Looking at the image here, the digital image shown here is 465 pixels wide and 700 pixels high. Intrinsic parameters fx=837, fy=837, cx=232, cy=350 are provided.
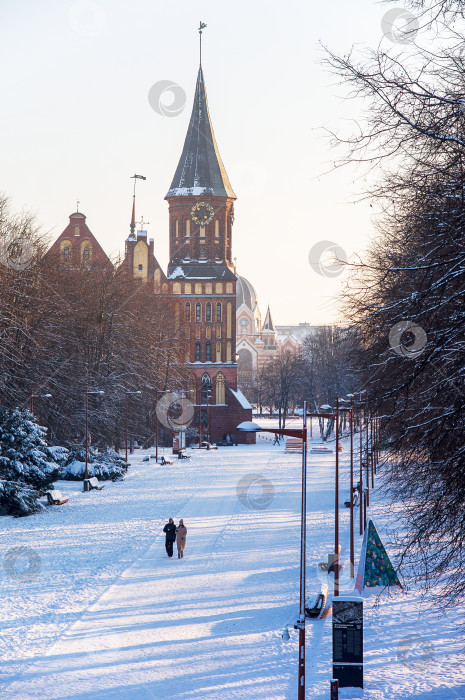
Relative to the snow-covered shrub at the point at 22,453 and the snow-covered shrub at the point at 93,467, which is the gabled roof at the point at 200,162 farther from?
the snow-covered shrub at the point at 22,453

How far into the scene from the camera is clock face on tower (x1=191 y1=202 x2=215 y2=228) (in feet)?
238

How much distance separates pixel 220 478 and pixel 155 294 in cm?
2888

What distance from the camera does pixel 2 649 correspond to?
49.0 feet

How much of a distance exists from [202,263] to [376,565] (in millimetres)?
55215

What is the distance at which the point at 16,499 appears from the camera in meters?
29.1

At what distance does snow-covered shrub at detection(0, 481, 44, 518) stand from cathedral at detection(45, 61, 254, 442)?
1497 inches

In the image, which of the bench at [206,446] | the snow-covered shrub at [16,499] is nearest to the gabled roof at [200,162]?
the bench at [206,446]

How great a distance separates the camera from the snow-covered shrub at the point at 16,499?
29125 millimetres

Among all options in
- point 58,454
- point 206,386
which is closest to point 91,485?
point 58,454

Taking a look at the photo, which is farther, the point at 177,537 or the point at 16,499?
the point at 16,499

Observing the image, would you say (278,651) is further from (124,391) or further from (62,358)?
(124,391)

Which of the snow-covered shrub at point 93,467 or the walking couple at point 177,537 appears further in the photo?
the snow-covered shrub at point 93,467

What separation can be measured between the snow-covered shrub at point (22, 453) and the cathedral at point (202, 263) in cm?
3663

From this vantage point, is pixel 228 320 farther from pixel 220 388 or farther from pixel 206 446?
pixel 206 446
